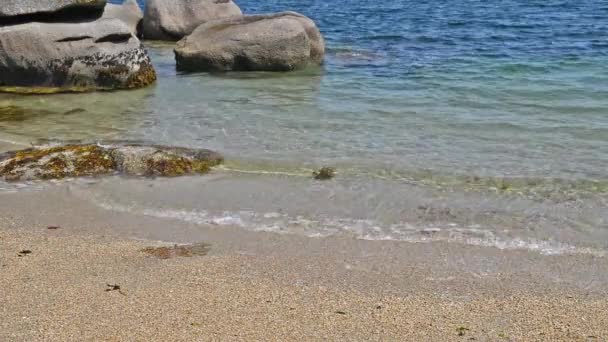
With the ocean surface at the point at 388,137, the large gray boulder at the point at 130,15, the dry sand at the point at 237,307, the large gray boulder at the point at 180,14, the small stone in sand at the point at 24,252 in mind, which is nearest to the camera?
the dry sand at the point at 237,307

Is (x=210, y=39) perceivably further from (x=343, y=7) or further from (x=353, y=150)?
(x=343, y=7)

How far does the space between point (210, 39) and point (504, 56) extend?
20.0ft

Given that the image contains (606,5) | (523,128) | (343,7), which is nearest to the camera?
(523,128)

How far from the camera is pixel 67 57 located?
42.8 feet

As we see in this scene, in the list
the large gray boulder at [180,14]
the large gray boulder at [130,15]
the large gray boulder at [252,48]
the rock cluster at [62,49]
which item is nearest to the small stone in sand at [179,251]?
the rock cluster at [62,49]

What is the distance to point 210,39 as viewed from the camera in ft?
49.3

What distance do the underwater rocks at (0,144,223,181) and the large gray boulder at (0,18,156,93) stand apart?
15.3 feet

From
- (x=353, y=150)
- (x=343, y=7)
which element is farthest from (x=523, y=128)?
(x=343, y=7)

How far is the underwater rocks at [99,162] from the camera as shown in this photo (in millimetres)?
8133

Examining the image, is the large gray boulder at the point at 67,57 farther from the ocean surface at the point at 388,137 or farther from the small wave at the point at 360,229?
the small wave at the point at 360,229

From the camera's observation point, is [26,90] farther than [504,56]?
No

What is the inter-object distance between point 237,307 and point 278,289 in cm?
40

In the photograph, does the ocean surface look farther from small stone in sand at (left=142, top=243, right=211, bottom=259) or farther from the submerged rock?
small stone in sand at (left=142, top=243, right=211, bottom=259)

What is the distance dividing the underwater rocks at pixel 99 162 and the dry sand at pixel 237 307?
238cm
